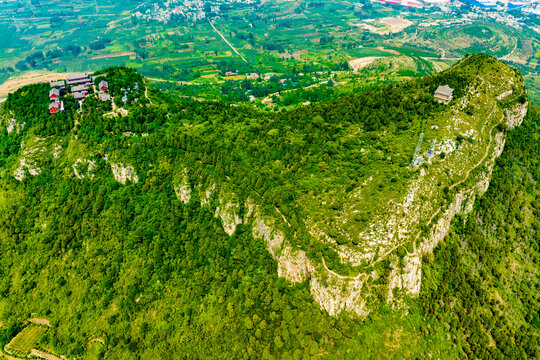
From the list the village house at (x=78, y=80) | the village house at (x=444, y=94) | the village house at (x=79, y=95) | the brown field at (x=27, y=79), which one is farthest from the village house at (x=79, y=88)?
the brown field at (x=27, y=79)

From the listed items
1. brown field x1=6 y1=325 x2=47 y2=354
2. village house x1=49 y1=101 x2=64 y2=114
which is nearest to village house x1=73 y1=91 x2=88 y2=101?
village house x1=49 y1=101 x2=64 y2=114

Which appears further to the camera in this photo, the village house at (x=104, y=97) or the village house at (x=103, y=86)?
the village house at (x=103, y=86)

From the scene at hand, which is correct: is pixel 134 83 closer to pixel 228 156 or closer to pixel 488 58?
pixel 228 156

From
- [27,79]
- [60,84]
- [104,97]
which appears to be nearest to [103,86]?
[104,97]

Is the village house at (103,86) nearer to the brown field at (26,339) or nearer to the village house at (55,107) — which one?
the village house at (55,107)

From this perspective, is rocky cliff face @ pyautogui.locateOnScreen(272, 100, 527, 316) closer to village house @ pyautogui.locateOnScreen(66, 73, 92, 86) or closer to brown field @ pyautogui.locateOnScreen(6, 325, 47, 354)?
brown field @ pyautogui.locateOnScreen(6, 325, 47, 354)

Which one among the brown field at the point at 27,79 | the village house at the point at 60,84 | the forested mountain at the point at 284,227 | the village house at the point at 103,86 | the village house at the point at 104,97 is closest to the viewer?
the forested mountain at the point at 284,227

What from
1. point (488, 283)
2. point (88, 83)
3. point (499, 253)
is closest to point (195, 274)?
point (488, 283)
